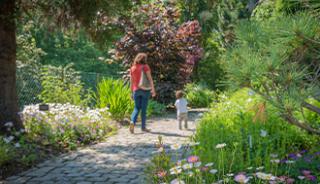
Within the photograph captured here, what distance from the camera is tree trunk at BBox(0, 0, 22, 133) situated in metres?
7.16

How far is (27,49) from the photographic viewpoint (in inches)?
607

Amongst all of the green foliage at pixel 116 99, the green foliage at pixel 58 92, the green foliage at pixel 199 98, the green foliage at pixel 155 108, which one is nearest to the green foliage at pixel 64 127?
the green foliage at pixel 116 99

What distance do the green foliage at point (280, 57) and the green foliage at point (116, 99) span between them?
326 inches

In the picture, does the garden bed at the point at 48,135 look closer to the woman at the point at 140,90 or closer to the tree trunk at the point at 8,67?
the tree trunk at the point at 8,67

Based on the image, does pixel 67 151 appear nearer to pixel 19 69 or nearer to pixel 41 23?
pixel 41 23

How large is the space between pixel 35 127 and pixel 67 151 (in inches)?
40.2

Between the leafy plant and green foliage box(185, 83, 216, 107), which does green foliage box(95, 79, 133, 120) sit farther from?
green foliage box(185, 83, 216, 107)

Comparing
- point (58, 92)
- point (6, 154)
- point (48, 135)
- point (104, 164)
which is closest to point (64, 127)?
point (48, 135)

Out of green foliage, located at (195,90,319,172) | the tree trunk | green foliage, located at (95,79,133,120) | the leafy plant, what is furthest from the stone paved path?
the leafy plant

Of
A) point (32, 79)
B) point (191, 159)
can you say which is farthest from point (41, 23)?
point (191, 159)

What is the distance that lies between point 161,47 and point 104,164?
8400mm

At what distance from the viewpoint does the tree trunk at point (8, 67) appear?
7156 mm

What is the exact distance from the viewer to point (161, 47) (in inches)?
559

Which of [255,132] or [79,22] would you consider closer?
[255,132]
